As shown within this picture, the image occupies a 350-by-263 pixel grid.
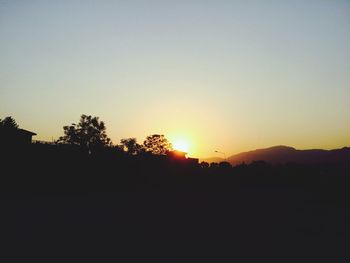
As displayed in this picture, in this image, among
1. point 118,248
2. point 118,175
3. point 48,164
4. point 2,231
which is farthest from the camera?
point 118,175

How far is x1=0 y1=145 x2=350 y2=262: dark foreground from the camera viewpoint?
534 inches

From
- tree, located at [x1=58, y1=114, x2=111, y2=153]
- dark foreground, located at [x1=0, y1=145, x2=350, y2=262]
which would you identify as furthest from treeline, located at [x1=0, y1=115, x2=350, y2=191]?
tree, located at [x1=58, y1=114, x2=111, y2=153]

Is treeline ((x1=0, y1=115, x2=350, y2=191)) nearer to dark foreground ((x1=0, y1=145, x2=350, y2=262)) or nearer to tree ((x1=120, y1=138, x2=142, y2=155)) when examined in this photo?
dark foreground ((x1=0, y1=145, x2=350, y2=262))

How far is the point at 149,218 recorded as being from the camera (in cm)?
2028

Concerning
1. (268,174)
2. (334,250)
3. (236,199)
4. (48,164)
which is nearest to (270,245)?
(334,250)

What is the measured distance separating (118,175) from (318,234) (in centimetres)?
1851

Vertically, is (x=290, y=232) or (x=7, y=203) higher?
(x=7, y=203)

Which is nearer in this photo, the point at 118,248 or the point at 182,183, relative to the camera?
the point at 118,248

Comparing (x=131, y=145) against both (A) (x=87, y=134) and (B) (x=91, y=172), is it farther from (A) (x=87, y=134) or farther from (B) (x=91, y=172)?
(B) (x=91, y=172)

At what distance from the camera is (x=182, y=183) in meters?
35.2

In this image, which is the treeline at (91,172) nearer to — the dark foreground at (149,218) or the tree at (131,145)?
the dark foreground at (149,218)

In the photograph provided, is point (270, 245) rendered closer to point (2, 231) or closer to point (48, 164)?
point (2, 231)

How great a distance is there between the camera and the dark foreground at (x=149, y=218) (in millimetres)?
13555

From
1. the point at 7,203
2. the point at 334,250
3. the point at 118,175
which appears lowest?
the point at 334,250
